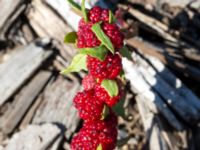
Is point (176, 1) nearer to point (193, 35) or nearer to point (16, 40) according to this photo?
point (193, 35)

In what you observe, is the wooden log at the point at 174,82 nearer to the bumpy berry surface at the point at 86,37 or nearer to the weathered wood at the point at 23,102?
the weathered wood at the point at 23,102

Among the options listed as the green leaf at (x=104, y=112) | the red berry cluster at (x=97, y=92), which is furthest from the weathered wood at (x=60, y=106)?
the green leaf at (x=104, y=112)

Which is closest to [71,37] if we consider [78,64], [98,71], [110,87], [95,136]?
[78,64]

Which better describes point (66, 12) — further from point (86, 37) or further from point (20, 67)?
point (86, 37)

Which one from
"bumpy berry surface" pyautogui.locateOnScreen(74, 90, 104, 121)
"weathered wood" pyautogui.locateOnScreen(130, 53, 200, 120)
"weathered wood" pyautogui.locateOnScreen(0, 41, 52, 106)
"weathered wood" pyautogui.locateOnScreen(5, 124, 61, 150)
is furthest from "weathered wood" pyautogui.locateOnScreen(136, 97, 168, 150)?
"bumpy berry surface" pyautogui.locateOnScreen(74, 90, 104, 121)

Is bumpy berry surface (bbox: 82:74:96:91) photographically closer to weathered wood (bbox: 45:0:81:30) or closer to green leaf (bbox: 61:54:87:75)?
green leaf (bbox: 61:54:87:75)

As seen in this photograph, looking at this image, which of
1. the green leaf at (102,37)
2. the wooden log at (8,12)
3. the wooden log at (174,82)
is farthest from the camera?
the wooden log at (8,12)
